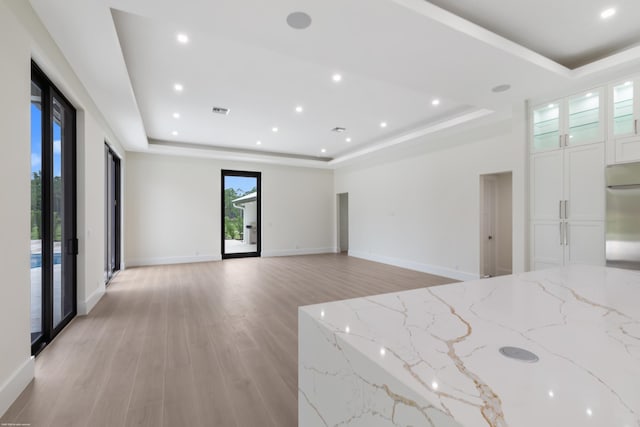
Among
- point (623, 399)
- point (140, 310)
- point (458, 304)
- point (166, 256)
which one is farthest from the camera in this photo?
point (166, 256)

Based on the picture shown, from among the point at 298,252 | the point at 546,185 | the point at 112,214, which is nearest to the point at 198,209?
the point at 112,214

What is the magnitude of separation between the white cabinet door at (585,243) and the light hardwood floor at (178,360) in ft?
8.08

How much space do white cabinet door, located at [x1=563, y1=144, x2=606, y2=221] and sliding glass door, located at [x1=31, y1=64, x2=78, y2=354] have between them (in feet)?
19.1

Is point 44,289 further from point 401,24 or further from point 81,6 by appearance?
point 401,24

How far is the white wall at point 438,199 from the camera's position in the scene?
17.3ft

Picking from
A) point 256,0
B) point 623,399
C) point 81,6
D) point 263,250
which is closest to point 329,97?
point 256,0

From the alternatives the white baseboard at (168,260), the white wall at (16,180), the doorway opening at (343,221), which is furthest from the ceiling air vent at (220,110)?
the doorway opening at (343,221)

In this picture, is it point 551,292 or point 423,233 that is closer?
point 551,292

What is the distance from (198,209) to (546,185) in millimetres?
7776

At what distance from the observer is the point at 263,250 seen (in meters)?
9.28

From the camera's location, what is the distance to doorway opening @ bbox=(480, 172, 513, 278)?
610 cm

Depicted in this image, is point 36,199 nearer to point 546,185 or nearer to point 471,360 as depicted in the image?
point 471,360

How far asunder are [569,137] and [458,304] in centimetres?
379

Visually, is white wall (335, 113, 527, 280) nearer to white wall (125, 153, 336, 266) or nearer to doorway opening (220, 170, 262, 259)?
white wall (125, 153, 336, 266)
